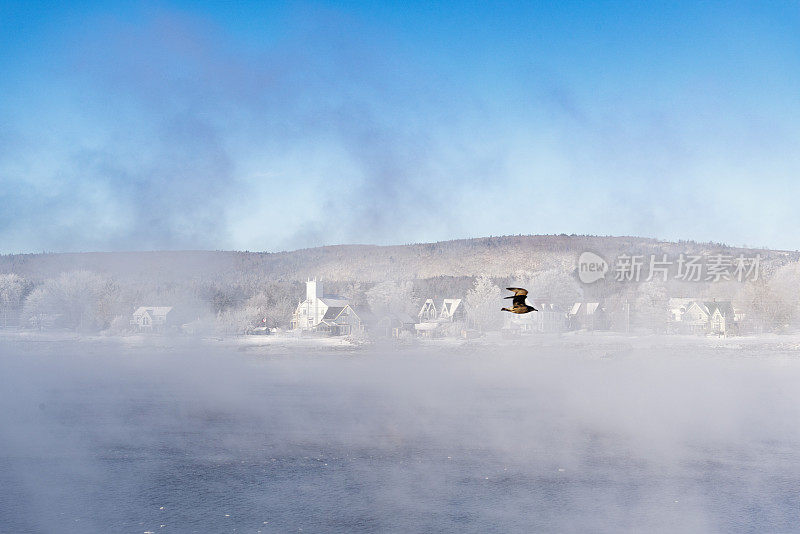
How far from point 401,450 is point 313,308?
161ft

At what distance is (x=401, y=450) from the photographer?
26047 millimetres

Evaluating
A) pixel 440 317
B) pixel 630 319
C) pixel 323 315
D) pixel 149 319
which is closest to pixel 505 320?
pixel 440 317

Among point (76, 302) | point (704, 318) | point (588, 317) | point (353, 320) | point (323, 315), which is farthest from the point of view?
point (588, 317)

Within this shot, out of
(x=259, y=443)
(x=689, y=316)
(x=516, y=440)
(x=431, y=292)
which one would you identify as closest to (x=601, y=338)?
(x=689, y=316)

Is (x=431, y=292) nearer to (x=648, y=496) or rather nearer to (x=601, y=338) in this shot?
(x=601, y=338)

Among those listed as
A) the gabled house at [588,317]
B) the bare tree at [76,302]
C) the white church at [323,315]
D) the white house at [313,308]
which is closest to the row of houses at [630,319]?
the gabled house at [588,317]

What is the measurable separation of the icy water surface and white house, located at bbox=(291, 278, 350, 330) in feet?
71.6

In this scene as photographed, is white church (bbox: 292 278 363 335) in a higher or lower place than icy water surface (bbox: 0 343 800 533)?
higher

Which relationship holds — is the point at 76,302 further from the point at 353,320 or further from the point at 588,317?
the point at 588,317

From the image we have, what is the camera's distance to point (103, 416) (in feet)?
111

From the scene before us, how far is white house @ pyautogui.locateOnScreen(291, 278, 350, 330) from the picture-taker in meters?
72.8

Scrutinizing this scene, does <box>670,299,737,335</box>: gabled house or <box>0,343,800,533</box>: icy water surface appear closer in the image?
<box>0,343,800,533</box>: icy water surface

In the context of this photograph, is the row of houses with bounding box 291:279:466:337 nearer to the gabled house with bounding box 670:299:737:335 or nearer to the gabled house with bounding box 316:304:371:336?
the gabled house with bounding box 316:304:371:336

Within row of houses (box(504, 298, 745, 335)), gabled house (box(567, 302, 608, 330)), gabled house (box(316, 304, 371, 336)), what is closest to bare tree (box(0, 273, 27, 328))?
gabled house (box(316, 304, 371, 336))
